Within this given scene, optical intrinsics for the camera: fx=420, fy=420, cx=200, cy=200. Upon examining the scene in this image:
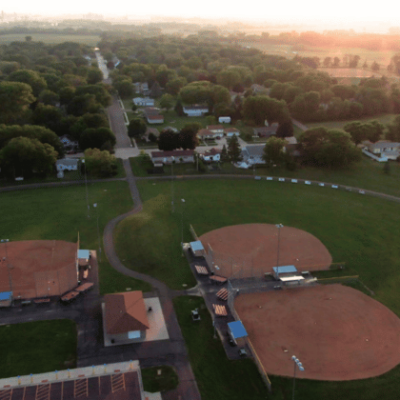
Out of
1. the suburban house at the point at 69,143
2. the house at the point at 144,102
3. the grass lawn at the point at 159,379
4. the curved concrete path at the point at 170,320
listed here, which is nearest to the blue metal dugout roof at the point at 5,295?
the curved concrete path at the point at 170,320

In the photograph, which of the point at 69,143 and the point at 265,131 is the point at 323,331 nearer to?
the point at 69,143

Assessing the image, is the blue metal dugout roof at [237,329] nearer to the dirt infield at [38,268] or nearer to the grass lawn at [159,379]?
the grass lawn at [159,379]

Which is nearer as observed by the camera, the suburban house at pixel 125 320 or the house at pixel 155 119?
the suburban house at pixel 125 320

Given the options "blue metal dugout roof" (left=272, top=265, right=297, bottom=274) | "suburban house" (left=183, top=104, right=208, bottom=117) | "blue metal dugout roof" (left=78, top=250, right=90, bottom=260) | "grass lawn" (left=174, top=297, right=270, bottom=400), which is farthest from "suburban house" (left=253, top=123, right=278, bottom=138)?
"grass lawn" (left=174, top=297, right=270, bottom=400)

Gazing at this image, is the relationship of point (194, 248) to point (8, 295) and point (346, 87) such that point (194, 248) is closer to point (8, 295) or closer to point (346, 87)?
point (8, 295)

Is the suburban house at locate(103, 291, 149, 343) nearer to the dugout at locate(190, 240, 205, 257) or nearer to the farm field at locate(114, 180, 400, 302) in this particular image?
the farm field at locate(114, 180, 400, 302)

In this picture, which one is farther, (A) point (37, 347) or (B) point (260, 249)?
(B) point (260, 249)

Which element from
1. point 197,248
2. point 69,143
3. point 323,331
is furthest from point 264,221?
point 69,143
